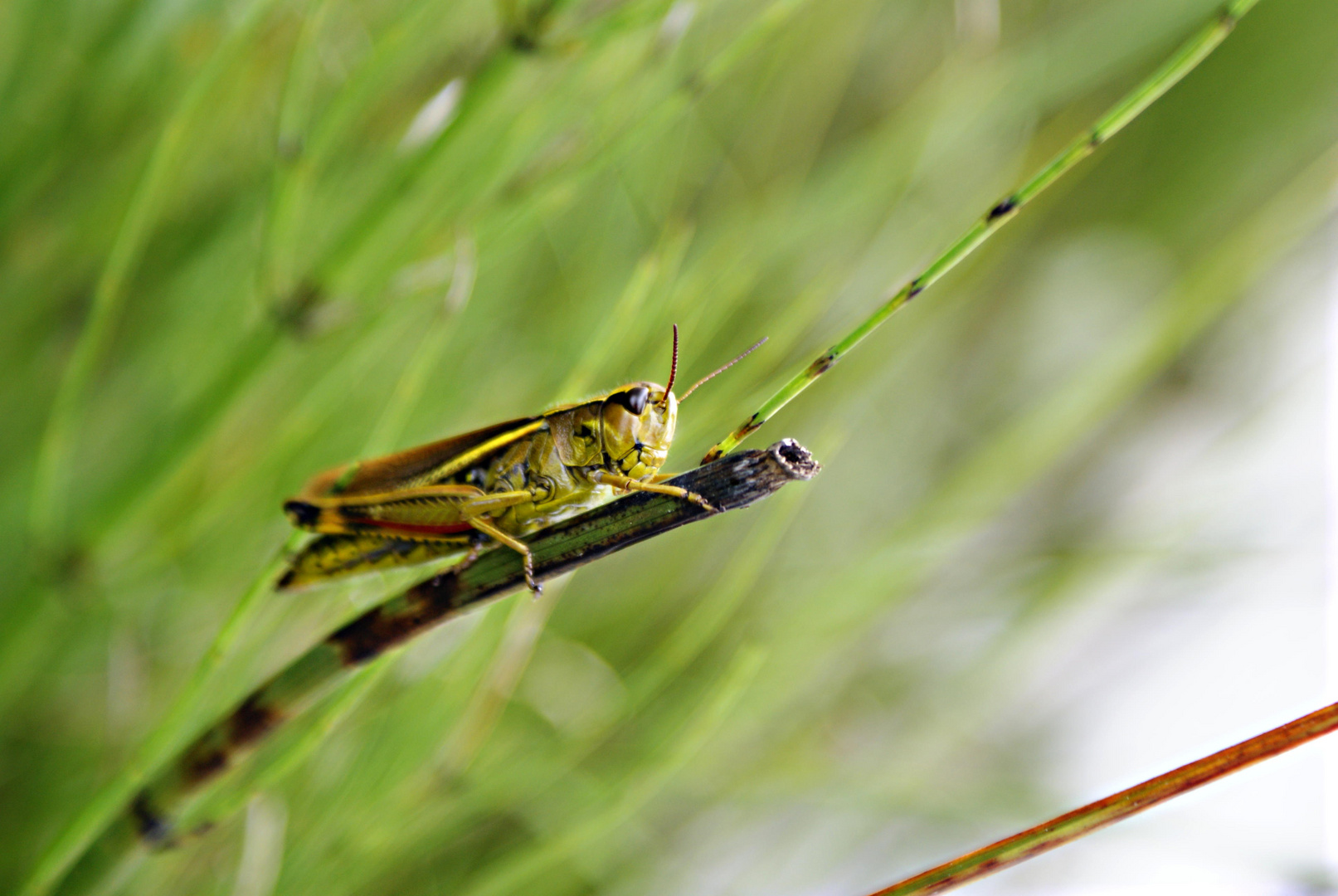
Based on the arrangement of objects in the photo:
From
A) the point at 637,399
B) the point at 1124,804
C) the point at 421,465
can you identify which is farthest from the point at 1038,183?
the point at 421,465

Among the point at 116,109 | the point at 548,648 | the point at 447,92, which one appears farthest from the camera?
the point at 548,648

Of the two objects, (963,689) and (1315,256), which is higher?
(1315,256)

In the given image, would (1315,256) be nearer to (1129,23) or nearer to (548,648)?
(1129,23)

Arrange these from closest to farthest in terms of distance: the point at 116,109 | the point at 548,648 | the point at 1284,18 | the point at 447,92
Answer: the point at 447,92
the point at 116,109
the point at 548,648
the point at 1284,18

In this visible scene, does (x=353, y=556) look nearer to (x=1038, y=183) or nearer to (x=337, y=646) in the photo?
(x=337, y=646)

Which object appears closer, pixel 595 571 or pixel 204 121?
pixel 204 121

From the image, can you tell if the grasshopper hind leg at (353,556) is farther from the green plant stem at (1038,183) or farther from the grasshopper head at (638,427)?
the green plant stem at (1038,183)

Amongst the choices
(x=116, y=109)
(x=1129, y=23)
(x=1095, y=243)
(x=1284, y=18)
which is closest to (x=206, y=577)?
(x=116, y=109)
